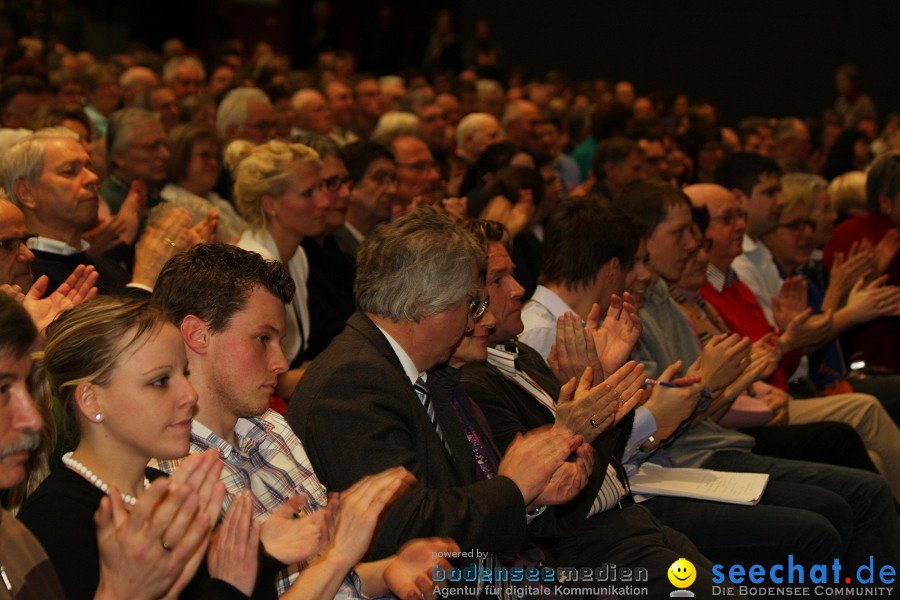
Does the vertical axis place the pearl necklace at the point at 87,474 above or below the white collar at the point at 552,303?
above

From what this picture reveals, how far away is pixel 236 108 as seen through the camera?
6387 mm

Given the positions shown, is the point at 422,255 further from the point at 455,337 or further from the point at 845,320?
the point at 845,320

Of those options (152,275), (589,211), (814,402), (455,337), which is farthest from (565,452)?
(814,402)

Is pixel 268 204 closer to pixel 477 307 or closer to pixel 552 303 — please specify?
pixel 552 303

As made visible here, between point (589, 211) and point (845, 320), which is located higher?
point (589, 211)

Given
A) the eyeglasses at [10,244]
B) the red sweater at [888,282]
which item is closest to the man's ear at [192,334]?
the eyeglasses at [10,244]

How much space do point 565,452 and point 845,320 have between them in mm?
2845

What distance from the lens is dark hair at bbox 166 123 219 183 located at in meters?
4.98

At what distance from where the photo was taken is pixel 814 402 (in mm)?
4586

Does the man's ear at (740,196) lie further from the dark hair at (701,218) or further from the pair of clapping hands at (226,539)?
the pair of clapping hands at (226,539)

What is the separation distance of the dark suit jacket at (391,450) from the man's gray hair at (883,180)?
4.07 meters

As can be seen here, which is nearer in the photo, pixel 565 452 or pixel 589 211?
pixel 565 452

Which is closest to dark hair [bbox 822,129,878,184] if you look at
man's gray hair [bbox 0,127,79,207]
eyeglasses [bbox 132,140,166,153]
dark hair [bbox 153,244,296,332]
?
eyeglasses [bbox 132,140,166,153]

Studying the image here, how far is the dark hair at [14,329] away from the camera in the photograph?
1.66 metres
